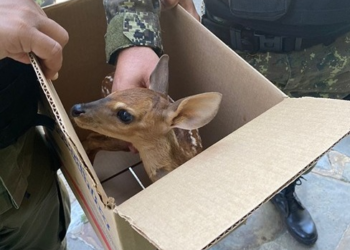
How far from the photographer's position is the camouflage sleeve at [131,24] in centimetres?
118

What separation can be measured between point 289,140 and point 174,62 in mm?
775

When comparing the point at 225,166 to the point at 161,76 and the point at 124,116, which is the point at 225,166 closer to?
the point at 124,116

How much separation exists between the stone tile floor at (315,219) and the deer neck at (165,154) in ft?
2.26

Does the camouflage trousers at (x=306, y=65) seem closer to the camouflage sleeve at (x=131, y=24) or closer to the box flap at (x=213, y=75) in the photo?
the box flap at (x=213, y=75)

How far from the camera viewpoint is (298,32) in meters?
1.26

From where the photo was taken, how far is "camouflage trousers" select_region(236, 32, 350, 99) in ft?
4.40

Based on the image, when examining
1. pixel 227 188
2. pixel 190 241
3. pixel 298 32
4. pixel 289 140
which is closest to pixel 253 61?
pixel 298 32

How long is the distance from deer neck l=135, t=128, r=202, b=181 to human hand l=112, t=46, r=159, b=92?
0.17 m

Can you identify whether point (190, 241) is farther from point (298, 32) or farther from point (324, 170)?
point (324, 170)

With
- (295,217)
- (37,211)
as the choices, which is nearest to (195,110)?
(37,211)

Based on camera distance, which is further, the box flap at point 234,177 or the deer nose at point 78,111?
the deer nose at point 78,111

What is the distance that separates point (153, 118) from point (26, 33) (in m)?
0.41

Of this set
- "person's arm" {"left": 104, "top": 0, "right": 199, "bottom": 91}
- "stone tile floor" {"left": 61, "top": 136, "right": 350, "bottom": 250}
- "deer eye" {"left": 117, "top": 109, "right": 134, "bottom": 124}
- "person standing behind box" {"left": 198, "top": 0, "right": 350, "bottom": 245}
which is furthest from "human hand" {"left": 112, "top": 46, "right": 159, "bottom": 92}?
"stone tile floor" {"left": 61, "top": 136, "right": 350, "bottom": 250}

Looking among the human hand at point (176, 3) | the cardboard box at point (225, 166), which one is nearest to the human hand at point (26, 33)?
the cardboard box at point (225, 166)
